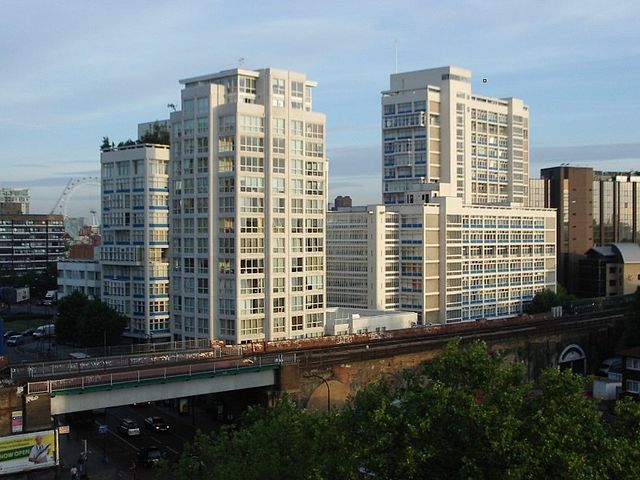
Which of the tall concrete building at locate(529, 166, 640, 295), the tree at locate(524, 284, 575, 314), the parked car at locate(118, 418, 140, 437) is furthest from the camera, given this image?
the tall concrete building at locate(529, 166, 640, 295)

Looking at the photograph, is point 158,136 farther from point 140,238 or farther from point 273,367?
point 273,367

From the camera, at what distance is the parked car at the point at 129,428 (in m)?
62.3

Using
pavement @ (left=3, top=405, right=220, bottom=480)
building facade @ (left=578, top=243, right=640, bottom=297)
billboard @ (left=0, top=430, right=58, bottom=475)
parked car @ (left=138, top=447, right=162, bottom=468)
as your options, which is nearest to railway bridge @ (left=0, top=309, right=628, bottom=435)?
billboard @ (left=0, top=430, right=58, bottom=475)

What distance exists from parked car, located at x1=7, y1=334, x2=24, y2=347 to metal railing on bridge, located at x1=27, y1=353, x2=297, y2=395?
51.6 metres

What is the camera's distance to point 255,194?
8106 cm

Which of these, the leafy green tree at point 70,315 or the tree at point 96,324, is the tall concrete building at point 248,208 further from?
the leafy green tree at point 70,315

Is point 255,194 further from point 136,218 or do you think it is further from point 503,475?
point 503,475

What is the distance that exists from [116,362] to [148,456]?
788 centimetres

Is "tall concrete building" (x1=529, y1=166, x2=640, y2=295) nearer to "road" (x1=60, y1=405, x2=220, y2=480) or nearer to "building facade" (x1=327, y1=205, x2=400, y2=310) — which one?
"building facade" (x1=327, y1=205, x2=400, y2=310)

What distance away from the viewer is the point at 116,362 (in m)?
59.2

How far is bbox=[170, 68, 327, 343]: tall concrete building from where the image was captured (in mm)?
80188

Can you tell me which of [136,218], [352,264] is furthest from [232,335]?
[352,264]

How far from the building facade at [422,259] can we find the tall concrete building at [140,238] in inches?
1040

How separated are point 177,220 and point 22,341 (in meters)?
35.7
